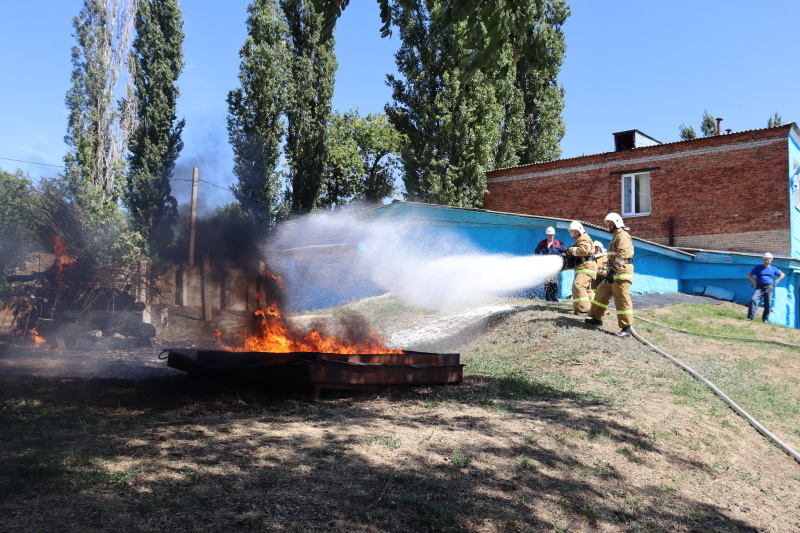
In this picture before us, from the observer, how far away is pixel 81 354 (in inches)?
398

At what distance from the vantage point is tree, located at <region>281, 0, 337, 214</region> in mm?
25812

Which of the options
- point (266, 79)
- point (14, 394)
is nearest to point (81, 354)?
point (14, 394)

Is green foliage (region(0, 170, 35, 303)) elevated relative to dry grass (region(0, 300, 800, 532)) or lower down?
elevated

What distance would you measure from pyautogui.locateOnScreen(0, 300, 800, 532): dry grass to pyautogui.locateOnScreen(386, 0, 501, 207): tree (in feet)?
59.9

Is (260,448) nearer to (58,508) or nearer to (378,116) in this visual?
(58,508)

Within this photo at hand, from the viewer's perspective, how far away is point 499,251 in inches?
659

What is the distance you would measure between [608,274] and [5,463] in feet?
30.9

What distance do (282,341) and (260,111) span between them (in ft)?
59.8

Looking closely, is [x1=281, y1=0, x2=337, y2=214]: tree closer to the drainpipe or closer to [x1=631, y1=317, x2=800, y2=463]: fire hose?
the drainpipe

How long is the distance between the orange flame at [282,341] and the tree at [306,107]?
18.3 meters

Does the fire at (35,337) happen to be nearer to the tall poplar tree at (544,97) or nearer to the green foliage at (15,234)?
the green foliage at (15,234)

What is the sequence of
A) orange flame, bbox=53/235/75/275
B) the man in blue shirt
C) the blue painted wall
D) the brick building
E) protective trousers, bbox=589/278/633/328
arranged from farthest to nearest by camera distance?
the brick building < the blue painted wall < the man in blue shirt < orange flame, bbox=53/235/75/275 < protective trousers, bbox=589/278/633/328

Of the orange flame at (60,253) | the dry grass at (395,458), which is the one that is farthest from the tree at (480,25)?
the orange flame at (60,253)

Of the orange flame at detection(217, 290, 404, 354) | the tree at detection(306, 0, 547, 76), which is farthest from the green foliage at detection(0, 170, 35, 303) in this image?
the tree at detection(306, 0, 547, 76)
